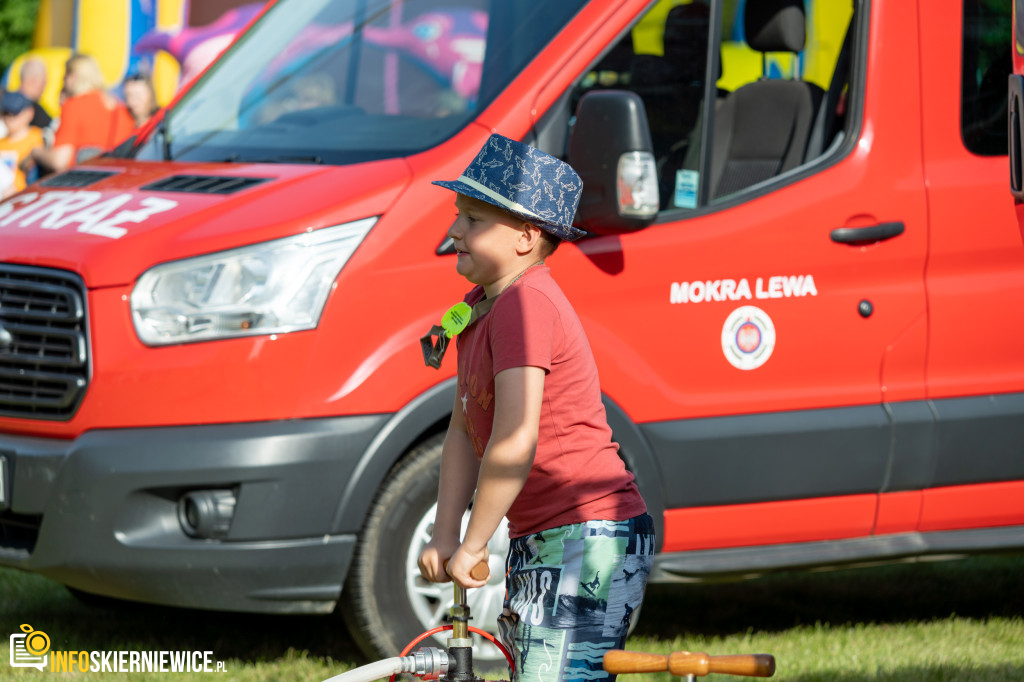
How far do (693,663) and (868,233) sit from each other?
265 cm

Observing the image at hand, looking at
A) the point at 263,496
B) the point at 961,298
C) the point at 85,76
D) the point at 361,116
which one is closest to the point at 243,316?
the point at 263,496

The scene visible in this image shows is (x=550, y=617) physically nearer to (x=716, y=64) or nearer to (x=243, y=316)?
(x=243, y=316)

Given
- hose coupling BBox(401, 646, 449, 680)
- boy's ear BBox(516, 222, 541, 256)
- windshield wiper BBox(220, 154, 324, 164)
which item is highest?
windshield wiper BBox(220, 154, 324, 164)

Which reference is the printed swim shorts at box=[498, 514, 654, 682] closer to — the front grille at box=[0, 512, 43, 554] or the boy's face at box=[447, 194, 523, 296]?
the boy's face at box=[447, 194, 523, 296]

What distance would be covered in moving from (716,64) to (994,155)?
101 centimetres

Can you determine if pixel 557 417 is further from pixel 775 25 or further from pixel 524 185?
pixel 775 25

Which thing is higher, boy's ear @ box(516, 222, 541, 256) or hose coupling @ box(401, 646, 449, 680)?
boy's ear @ box(516, 222, 541, 256)

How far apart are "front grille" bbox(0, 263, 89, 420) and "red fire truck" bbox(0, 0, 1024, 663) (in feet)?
0.03

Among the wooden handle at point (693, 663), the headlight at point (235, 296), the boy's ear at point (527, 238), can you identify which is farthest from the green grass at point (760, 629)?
the wooden handle at point (693, 663)

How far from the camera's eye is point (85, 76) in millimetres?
10898

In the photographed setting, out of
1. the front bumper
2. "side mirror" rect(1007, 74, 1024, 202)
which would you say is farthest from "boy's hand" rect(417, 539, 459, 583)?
"side mirror" rect(1007, 74, 1024, 202)

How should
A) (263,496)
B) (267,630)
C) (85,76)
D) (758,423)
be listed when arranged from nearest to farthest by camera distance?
(263,496)
(758,423)
(267,630)
(85,76)

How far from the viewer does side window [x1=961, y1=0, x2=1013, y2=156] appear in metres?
4.79

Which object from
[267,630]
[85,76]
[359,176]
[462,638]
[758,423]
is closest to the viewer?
[462,638]
